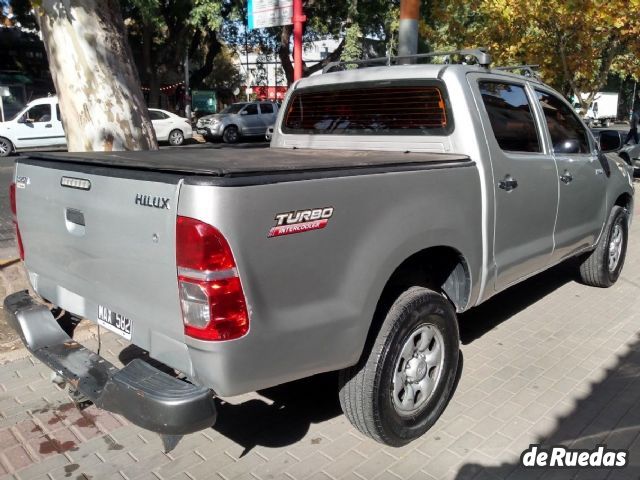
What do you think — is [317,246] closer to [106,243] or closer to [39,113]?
[106,243]

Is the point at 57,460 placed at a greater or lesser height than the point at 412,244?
lesser

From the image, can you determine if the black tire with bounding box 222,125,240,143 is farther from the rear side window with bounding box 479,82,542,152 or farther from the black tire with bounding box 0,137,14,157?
the rear side window with bounding box 479,82,542,152

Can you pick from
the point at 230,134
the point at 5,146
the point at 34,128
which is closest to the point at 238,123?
the point at 230,134

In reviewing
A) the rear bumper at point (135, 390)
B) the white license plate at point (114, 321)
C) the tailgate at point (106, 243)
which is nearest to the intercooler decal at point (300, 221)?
the tailgate at point (106, 243)

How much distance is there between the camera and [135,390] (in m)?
2.29

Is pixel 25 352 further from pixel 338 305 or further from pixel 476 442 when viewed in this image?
pixel 476 442

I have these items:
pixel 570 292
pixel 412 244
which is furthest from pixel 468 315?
pixel 412 244

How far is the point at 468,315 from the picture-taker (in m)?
5.21

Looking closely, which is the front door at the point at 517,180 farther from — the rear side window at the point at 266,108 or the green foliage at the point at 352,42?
the rear side window at the point at 266,108

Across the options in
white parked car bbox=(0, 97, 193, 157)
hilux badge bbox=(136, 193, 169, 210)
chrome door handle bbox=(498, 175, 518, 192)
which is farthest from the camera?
white parked car bbox=(0, 97, 193, 157)

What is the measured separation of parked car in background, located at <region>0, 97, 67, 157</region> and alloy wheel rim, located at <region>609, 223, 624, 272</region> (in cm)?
1668

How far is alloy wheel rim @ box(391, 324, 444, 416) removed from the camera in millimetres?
3037

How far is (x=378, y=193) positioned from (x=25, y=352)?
3.11 meters

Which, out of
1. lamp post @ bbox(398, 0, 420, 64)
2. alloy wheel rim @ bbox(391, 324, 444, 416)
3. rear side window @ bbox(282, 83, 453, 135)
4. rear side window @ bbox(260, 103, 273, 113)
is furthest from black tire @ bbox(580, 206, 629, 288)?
rear side window @ bbox(260, 103, 273, 113)
